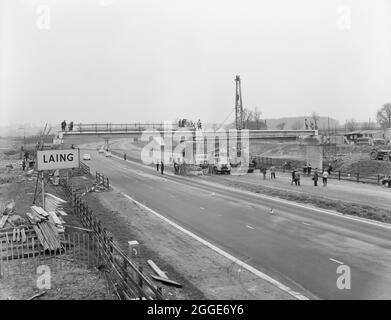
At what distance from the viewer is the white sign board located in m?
18.5

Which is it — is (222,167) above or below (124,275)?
below

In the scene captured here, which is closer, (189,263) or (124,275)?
(124,275)

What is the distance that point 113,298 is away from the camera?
1077 cm

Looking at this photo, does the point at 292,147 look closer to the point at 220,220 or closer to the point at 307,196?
the point at 307,196

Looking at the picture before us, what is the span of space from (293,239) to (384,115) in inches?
7464

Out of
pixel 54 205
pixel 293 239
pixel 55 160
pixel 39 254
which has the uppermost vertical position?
pixel 55 160

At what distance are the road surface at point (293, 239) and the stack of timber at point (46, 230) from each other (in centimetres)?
634

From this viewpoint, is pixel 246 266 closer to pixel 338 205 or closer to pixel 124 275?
pixel 124 275

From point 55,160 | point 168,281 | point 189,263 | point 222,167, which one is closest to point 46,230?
point 55,160

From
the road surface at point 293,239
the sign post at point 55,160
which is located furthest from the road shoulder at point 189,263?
the sign post at point 55,160

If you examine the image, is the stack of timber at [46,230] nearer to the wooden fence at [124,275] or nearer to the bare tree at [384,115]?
the wooden fence at [124,275]

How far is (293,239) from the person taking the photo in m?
18.0

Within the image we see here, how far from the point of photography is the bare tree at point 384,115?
179875mm
